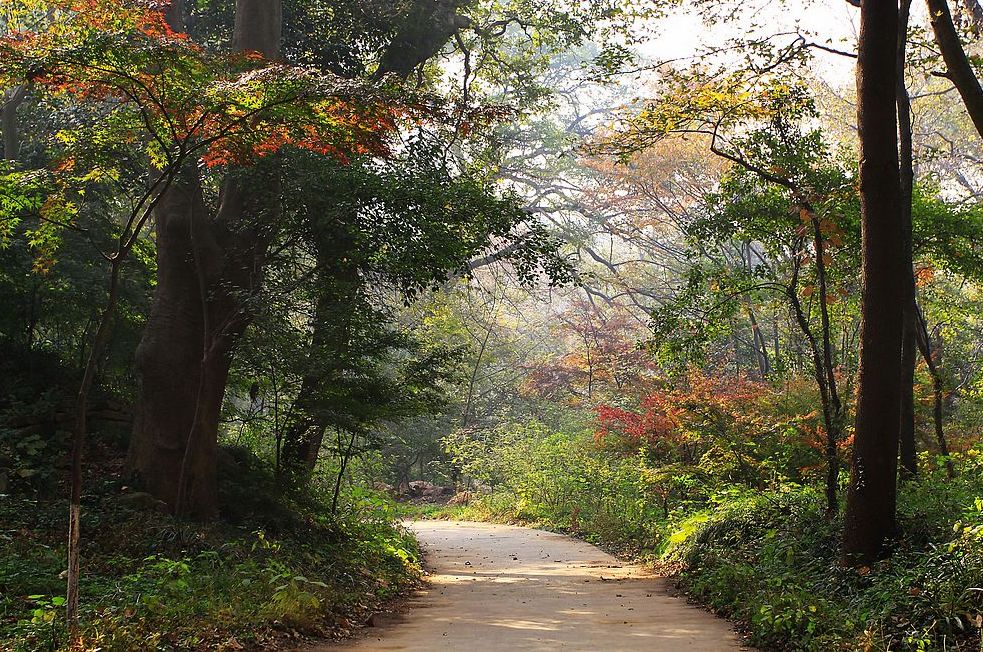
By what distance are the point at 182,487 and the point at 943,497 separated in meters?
8.17

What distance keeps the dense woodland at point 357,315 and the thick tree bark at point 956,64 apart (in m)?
0.03

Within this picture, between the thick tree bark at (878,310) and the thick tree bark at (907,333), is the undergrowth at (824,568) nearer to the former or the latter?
the thick tree bark at (878,310)

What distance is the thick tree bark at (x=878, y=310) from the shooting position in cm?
723

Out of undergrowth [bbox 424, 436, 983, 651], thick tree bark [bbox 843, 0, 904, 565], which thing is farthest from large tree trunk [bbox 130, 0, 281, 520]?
thick tree bark [bbox 843, 0, 904, 565]

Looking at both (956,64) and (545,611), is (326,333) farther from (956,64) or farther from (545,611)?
(956,64)

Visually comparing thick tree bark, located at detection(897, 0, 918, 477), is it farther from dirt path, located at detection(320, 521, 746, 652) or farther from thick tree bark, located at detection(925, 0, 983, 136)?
dirt path, located at detection(320, 521, 746, 652)

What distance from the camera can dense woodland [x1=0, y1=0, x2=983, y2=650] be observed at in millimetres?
6414

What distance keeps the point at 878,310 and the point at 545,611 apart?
4245 millimetres

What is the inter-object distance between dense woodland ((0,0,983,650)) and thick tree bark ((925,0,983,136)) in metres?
0.03

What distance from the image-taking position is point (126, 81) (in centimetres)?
612

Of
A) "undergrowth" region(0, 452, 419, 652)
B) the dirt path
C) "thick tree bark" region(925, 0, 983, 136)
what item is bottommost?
the dirt path

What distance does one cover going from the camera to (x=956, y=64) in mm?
8672

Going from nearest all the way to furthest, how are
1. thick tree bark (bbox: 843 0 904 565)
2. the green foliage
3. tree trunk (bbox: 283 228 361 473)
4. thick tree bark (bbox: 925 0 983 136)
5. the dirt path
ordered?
the green foliage < the dirt path < thick tree bark (bbox: 843 0 904 565) < thick tree bark (bbox: 925 0 983 136) < tree trunk (bbox: 283 228 361 473)

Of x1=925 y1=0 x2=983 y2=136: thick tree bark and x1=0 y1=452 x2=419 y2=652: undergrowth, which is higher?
x1=925 y1=0 x2=983 y2=136: thick tree bark
